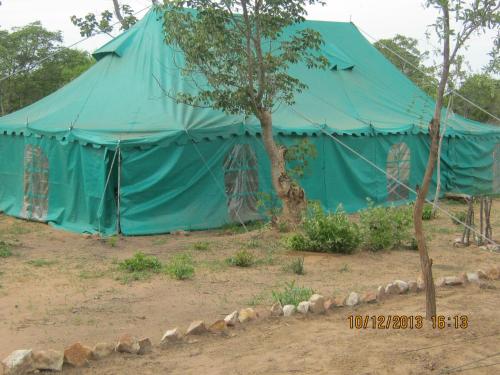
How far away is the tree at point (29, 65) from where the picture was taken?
2097 cm

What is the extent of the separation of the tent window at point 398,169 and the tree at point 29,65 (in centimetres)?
1224

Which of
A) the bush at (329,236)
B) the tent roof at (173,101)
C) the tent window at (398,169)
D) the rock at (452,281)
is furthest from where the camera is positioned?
the tent window at (398,169)

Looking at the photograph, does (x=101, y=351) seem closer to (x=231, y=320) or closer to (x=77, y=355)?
(x=77, y=355)

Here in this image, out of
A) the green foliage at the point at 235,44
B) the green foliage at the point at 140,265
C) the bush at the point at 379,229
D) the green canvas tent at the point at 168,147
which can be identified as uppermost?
the green foliage at the point at 235,44

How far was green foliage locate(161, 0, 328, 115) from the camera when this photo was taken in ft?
29.3

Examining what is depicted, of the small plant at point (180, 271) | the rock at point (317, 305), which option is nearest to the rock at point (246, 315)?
the rock at point (317, 305)

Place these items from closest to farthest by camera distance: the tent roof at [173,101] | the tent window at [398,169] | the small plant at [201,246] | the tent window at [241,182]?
1. the small plant at [201,246]
2. the tent roof at [173,101]
3. the tent window at [241,182]
4. the tent window at [398,169]

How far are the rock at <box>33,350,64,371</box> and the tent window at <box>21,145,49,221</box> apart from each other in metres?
7.16

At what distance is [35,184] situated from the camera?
37.1 ft

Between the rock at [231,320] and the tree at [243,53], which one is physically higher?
the tree at [243,53]

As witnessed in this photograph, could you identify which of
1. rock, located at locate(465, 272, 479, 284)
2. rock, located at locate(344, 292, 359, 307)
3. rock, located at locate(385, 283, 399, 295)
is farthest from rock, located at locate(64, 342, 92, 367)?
rock, located at locate(465, 272, 479, 284)

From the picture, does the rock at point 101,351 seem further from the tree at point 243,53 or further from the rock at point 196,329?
the tree at point 243,53

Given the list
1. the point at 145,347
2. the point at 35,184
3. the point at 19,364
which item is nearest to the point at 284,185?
the point at 35,184

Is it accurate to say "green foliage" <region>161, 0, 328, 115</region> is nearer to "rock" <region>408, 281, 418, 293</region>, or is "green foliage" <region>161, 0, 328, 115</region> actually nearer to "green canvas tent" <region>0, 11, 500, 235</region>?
"green canvas tent" <region>0, 11, 500, 235</region>
